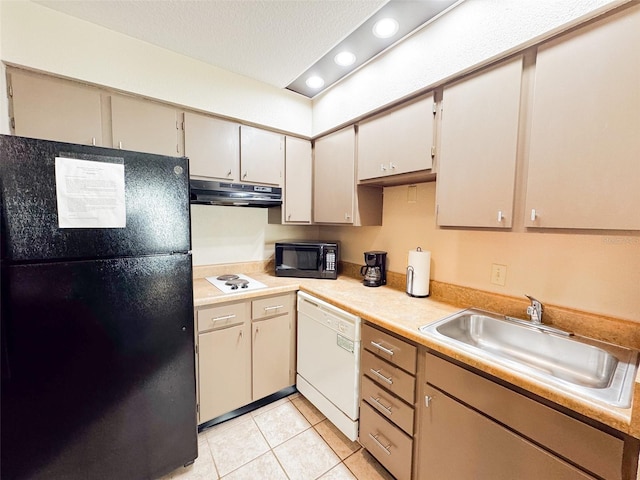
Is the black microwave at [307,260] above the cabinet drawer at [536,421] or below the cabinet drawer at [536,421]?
above

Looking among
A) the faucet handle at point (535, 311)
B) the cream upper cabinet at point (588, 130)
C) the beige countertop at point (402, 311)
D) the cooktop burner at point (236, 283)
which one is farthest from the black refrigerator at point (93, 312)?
the faucet handle at point (535, 311)

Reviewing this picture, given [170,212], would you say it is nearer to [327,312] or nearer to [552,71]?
[327,312]

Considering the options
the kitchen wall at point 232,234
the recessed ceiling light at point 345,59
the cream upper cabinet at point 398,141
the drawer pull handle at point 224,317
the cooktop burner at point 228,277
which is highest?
the recessed ceiling light at point 345,59

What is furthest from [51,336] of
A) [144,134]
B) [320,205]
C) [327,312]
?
[320,205]

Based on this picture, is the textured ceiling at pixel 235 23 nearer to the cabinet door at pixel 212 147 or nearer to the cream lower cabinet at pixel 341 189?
the cabinet door at pixel 212 147

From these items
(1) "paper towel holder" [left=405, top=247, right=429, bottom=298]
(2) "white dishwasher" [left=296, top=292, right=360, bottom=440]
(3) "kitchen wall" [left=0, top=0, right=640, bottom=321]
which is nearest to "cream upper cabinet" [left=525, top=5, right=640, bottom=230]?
(3) "kitchen wall" [left=0, top=0, right=640, bottom=321]

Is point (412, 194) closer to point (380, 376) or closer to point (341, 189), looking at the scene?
point (341, 189)

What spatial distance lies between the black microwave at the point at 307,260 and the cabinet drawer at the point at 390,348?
2.78 feet

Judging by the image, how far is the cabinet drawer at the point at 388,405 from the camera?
127 cm

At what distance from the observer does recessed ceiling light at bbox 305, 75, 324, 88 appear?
2043 millimetres

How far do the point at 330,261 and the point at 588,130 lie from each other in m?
1.70

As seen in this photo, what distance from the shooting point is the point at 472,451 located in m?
1.02

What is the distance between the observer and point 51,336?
1.05 meters

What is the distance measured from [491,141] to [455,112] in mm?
262
